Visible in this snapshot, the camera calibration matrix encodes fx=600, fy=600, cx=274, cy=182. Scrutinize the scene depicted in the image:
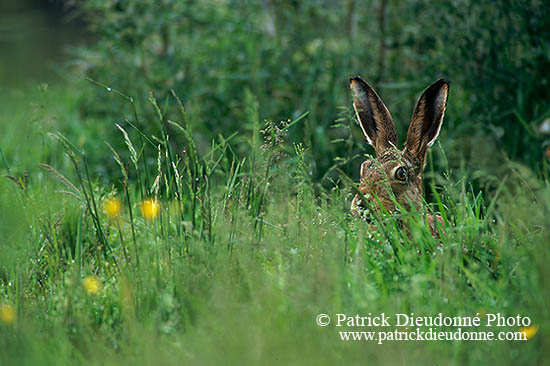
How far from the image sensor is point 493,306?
72.4 inches

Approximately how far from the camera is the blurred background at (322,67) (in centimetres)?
392

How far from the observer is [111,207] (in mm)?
2746

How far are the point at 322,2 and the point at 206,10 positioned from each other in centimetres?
95

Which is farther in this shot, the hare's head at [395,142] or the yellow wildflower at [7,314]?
the hare's head at [395,142]

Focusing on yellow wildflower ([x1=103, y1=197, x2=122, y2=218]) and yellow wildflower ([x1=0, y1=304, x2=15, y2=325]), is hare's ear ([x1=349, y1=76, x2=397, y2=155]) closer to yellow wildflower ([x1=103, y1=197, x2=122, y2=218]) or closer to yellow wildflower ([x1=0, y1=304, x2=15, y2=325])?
yellow wildflower ([x1=103, y1=197, x2=122, y2=218])

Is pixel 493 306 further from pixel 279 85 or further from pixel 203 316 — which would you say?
pixel 279 85

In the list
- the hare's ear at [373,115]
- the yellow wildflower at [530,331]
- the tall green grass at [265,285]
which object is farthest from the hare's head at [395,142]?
the yellow wildflower at [530,331]

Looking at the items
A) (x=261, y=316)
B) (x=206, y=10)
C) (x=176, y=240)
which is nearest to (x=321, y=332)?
(x=261, y=316)

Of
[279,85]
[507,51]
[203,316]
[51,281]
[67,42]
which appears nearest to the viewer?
[203,316]

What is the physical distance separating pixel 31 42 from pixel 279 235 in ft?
37.2

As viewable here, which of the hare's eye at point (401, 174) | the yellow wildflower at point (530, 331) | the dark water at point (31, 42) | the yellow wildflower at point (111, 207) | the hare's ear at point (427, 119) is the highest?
the hare's ear at point (427, 119)

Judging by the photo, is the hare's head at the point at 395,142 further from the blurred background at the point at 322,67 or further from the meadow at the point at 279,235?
the blurred background at the point at 322,67

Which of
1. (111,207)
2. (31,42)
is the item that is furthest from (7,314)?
(31,42)

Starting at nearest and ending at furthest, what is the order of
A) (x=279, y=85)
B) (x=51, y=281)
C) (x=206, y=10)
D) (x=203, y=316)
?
1. (x=203, y=316)
2. (x=51, y=281)
3. (x=279, y=85)
4. (x=206, y=10)
